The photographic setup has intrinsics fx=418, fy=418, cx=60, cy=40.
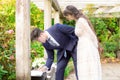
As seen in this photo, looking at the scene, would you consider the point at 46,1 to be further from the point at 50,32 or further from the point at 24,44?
the point at 24,44

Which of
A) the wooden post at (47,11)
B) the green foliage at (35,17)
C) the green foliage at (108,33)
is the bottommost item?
the green foliage at (108,33)

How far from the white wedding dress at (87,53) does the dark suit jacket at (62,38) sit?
295mm

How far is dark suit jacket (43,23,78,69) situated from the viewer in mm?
5551

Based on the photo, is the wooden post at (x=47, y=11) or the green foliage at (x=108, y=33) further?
the green foliage at (x=108, y=33)

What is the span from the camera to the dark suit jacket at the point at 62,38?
219 inches

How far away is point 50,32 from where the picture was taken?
18.3 feet

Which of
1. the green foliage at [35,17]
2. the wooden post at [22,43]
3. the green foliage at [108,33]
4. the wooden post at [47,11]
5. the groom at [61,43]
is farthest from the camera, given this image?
the green foliage at [108,33]

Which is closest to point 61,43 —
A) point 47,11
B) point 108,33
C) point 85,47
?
point 85,47

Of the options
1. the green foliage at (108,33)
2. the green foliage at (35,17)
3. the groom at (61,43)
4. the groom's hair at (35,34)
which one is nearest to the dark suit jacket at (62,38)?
the groom at (61,43)

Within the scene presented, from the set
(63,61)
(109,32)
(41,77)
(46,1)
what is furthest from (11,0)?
(109,32)

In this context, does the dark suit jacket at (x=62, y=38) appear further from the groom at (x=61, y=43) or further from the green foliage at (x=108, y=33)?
the green foliage at (x=108, y=33)

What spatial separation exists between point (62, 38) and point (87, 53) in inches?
19.8

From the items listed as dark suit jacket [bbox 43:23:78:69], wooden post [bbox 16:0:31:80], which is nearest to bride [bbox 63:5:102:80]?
dark suit jacket [bbox 43:23:78:69]

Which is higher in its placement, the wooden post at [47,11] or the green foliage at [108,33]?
the wooden post at [47,11]
